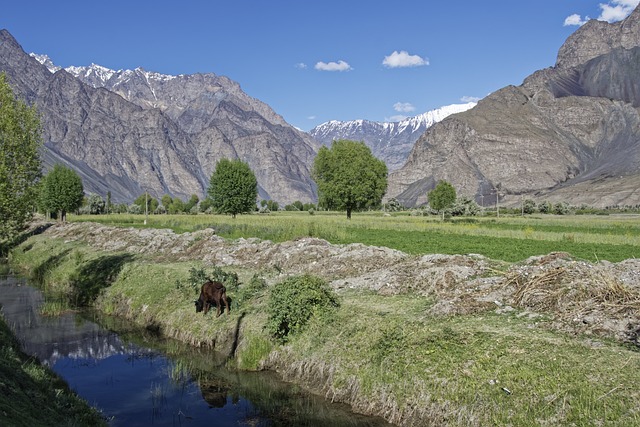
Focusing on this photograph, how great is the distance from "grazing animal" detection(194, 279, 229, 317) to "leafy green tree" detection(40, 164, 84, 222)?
72.9 m

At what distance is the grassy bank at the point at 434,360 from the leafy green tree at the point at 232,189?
200 ft

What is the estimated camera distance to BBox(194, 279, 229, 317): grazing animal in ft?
63.0

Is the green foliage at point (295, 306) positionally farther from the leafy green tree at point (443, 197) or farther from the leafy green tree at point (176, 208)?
the leafy green tree at point (176, 208)

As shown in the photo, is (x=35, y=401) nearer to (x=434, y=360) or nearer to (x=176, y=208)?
(x=434, y=360)

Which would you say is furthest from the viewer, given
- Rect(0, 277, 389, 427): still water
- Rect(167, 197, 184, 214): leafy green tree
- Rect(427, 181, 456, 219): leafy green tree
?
Rect(167, 197, 184, 214): leafy green tree

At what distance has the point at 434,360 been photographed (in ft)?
40.2

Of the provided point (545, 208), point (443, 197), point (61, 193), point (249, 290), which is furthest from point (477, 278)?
point (545, 208)

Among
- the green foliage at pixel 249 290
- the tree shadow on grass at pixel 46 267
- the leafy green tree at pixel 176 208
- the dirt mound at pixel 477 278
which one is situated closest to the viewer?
the dirt mound at pixel 477 278

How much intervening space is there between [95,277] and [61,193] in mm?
62011

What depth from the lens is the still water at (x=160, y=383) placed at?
1275 centimetres

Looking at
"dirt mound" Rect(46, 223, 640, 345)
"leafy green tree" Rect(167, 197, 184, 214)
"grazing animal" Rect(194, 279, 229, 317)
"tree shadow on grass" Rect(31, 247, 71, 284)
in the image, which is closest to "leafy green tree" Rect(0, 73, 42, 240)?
"grazing animal" Rect(194, 279, 229, 317)

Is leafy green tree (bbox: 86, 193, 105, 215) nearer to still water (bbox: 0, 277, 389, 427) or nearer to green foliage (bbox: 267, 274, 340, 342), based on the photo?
still water (bbox: 0, 277, 389, 427)

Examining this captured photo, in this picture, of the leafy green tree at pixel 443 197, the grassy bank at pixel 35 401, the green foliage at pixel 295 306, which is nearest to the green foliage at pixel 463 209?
the leafy green tree at pixel 443 197

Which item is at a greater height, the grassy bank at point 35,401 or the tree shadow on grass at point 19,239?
the tree shadow on grass at point 19,239
